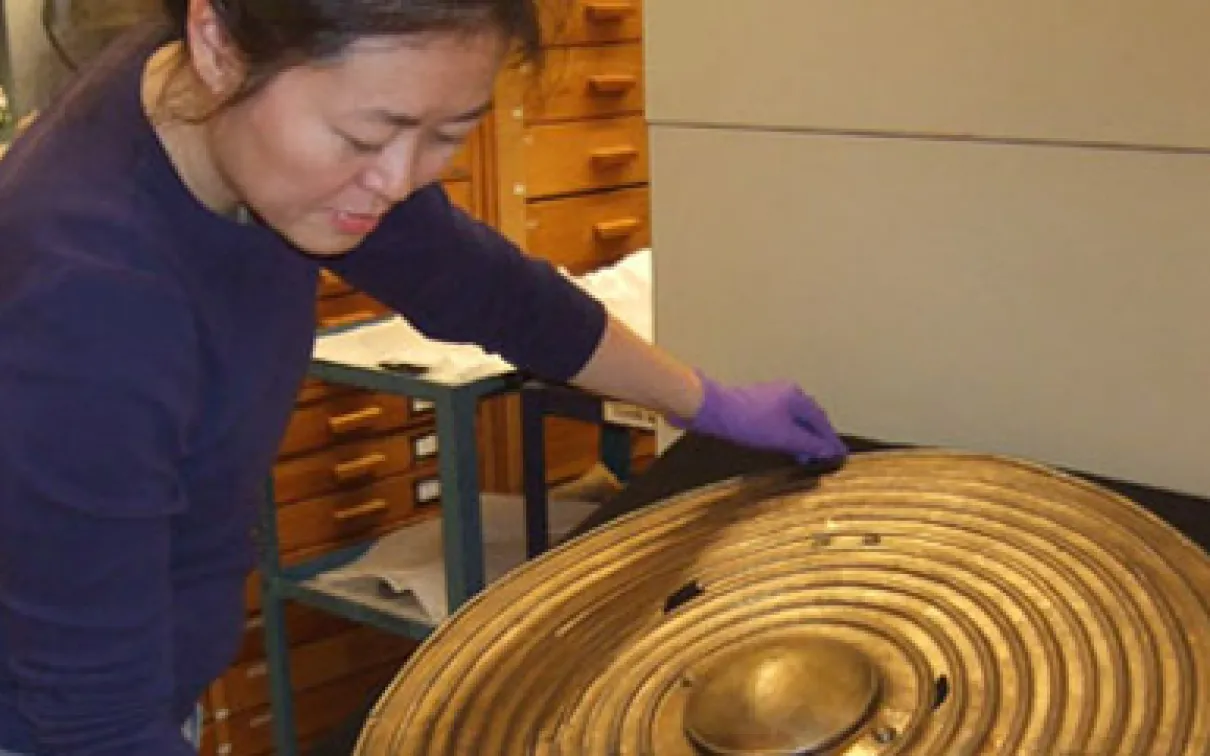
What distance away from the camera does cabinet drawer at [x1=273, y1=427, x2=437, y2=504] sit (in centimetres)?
247

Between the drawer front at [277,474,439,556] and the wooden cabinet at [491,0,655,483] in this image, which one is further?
the wooden cabinet at [491,0,655,483]

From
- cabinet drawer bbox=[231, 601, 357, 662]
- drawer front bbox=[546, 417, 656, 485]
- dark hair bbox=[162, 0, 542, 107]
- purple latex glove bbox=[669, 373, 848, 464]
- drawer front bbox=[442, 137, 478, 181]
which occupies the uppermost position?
dark hair bbox=[162, 0, 542, 107]

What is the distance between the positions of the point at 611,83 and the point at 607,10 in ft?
0.40

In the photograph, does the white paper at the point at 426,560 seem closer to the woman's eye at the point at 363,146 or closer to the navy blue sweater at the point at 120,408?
the navy blue sweater at the point at 120,408

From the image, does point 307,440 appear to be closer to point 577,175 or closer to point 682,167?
point 577,175

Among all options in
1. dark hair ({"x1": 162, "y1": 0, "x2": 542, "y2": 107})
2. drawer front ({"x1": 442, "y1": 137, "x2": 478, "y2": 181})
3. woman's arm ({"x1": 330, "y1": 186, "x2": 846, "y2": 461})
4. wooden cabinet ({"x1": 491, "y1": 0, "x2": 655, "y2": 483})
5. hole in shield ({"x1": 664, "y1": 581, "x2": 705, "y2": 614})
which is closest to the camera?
dark hair ({"x1": 162, "y1": 0, "x2": 542, "y2": 107})

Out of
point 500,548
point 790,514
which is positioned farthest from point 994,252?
point 500,548

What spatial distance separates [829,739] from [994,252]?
0.47 m

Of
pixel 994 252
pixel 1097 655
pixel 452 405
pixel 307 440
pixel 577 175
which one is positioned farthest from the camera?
pixel 577 175

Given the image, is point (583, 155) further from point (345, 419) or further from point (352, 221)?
point (352, 221)

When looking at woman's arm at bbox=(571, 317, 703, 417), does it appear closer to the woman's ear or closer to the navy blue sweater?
the navy blue sweater

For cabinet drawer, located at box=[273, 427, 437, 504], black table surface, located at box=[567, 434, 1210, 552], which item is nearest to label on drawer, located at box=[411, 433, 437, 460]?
cabinet drawer, located at box=[273, 427, 437, 504]

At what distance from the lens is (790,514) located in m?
1.11

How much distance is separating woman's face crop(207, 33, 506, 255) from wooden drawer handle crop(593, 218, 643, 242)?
1.94 m
